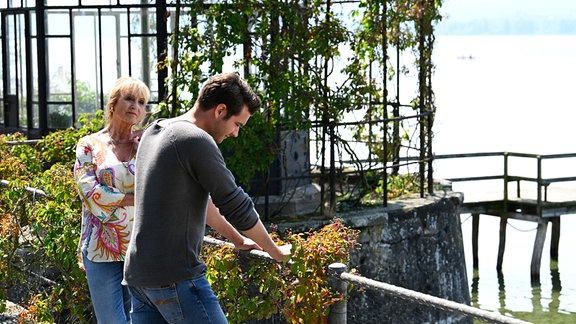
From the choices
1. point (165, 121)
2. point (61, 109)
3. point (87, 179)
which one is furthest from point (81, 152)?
point (61, 109)

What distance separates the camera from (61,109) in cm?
1612

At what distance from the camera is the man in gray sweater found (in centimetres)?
464

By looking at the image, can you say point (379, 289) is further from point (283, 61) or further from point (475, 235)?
point (475, 235)

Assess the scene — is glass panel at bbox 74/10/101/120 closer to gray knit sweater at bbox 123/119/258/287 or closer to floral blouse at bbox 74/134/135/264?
floral blouse at bbox 74/134/135/264

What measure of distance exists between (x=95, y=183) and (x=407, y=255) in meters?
7.58

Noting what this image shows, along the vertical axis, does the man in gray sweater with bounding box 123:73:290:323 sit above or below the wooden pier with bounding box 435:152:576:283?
above

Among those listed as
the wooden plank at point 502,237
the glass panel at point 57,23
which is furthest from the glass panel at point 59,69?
the wooden plank at point 502,237

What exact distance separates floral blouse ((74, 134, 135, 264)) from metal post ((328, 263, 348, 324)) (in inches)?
42.1

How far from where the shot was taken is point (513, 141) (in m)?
66.0

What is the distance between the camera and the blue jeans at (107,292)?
5930mm

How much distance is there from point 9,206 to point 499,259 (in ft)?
62.7

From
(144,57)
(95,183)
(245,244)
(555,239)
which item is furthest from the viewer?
(555,239)

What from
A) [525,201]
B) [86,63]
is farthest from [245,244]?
[525,201]

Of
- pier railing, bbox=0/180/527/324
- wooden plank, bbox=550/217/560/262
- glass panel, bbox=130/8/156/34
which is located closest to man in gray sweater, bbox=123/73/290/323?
pier railing, bbox=0/180/527/324
